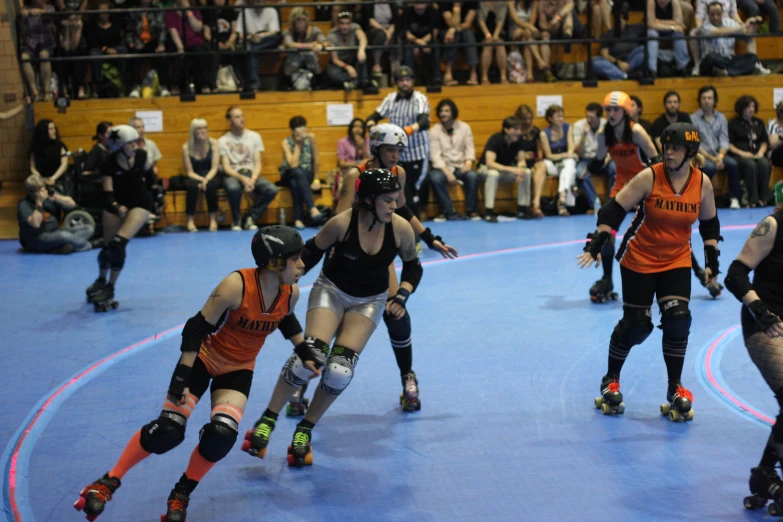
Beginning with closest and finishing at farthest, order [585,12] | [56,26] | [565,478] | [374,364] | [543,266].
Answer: [565,478] → [374,364] → [543,266] → [56,26] → [585,12]

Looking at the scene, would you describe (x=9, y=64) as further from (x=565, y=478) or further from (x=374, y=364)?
(x=565, y=478)

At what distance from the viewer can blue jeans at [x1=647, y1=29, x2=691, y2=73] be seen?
Answer: 12883 mm

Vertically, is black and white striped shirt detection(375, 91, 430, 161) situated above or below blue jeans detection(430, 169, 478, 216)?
above

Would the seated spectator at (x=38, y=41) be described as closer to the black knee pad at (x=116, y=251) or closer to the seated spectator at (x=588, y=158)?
the black knee pad at (x=116, y=251)

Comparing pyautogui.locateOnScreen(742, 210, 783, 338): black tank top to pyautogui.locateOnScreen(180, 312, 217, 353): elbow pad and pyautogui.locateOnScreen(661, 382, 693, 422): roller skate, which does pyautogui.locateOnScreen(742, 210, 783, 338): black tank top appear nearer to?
pyautogui.locateOnScreen(661, 382, 693, 422): roller skate

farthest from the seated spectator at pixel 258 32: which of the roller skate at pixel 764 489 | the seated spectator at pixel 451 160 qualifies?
the roller skate at pixel 764 489

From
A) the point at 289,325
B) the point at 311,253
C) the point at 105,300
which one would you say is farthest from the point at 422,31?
the point at 289,325

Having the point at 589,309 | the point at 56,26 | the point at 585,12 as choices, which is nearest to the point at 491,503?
the point at 589,309

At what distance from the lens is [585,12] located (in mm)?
13711

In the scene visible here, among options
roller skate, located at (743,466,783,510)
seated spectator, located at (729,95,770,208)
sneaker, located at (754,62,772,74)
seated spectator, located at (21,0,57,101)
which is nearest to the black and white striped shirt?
seated spectator, located at (729,95,770,208)

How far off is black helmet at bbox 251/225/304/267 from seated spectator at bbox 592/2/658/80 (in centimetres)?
984

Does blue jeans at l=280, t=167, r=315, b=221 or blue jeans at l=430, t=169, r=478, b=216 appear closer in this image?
blue jeans at l=280, t=167, r=315, b=221

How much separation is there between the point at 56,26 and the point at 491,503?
10.2 meters

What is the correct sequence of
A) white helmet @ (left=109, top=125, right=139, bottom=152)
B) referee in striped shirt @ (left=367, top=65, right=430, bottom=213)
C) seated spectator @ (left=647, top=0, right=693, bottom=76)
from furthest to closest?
seated spectator @ (left=647, top=0, right=693, bottom=76) → referee in striped shirt @ (left=367, top=65, right=430, bottom=213) → white helmet @ (left=109, top=125, right=139, bottom=152)
